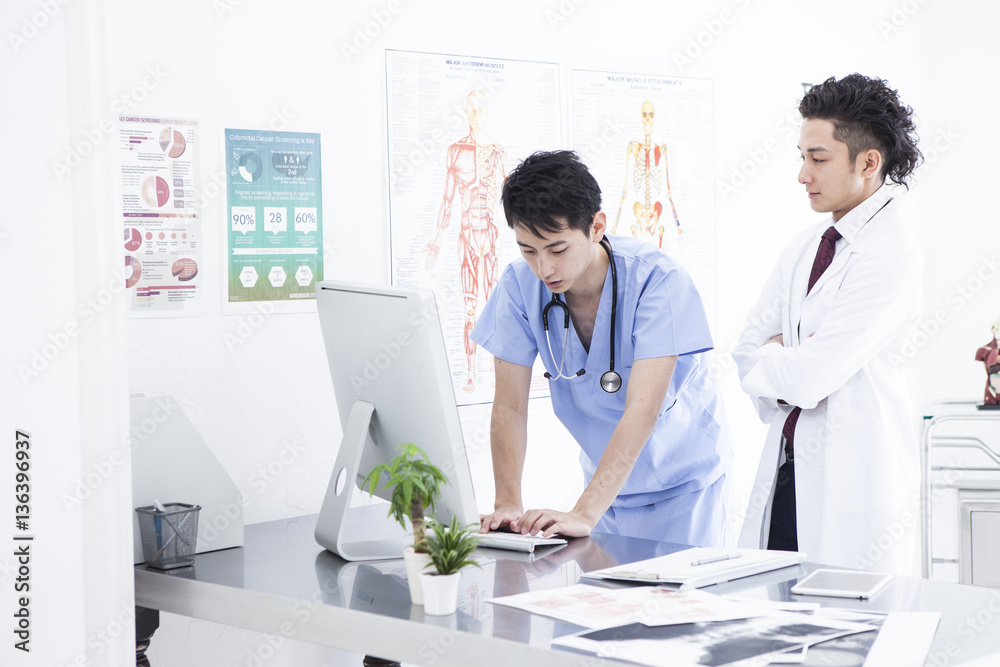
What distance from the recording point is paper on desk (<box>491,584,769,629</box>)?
1332 millimetres

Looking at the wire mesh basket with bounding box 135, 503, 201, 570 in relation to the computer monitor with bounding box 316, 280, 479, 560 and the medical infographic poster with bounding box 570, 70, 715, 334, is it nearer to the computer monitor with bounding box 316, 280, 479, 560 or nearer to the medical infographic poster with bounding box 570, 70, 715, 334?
the computer monitor with bounding box 316, 280, 479, 560

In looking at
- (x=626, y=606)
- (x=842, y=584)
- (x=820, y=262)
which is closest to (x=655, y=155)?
(x=820, y=262)

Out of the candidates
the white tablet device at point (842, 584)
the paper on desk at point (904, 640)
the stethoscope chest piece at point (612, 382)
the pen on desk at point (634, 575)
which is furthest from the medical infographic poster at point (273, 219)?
the paper on desk at point (904, 640)

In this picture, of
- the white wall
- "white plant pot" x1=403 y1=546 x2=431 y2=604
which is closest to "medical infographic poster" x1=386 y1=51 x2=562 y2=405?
the white wall

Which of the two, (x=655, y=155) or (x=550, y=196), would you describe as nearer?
(x=550, y=196)

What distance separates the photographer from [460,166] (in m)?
2.70

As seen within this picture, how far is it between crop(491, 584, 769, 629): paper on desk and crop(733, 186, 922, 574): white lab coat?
78 centimetres

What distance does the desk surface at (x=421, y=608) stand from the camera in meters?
1.29

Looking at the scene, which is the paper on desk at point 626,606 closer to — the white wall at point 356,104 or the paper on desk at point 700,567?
the paper on desk at point 700,567

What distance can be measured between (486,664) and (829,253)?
1.39 metres

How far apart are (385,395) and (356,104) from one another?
1010 millimetres

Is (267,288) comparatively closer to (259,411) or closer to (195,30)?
(259,411)

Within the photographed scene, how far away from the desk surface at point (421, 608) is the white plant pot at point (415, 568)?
2cm

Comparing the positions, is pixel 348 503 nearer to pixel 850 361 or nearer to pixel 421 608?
pixel 421 608
